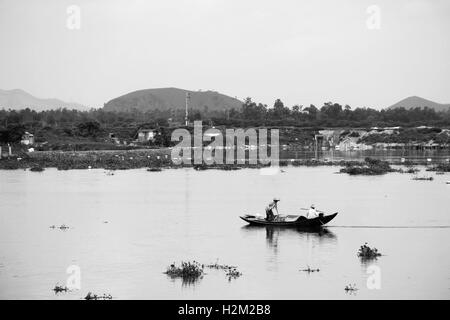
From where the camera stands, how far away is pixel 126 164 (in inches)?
3467

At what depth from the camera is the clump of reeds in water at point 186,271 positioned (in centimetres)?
2769

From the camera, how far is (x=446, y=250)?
108ft

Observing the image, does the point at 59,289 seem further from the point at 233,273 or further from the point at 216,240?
the point at 216,240

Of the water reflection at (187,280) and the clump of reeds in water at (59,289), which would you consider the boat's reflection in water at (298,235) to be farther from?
the clump of reeds in water at (59,289)

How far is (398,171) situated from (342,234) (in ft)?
145

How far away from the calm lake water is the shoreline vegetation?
16965 mm

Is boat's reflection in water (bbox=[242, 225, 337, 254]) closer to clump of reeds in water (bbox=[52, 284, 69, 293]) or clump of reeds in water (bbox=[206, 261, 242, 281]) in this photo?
clump of reeds in water (bbox=[206, 261, 242, 281])

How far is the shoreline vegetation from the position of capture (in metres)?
82.4

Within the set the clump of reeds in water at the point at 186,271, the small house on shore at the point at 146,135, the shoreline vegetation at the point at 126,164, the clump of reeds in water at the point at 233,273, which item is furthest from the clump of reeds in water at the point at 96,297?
the small house on shore at the point at 146,135

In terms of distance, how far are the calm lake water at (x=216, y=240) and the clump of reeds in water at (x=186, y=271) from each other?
18.0 inches

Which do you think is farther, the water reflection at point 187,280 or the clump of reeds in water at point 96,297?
the water reflection at point 187,280
